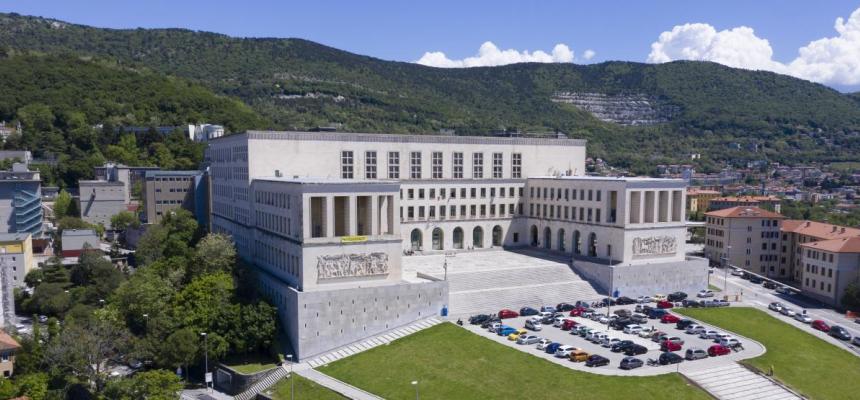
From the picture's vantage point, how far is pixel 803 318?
70.8 m

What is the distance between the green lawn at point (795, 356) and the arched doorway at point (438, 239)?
33222 millimetres

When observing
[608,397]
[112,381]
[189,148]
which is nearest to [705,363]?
[608,397]

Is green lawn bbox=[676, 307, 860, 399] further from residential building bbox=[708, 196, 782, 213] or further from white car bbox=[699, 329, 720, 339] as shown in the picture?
residential building bbox=[708, 196, 782, 213]

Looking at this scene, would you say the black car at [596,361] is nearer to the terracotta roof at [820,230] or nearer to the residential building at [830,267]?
the residential building at [830,267]

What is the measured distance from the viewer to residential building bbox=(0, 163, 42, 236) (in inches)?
4619

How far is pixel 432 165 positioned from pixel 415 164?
2.63 meters

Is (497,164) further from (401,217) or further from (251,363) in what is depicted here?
(251,363)

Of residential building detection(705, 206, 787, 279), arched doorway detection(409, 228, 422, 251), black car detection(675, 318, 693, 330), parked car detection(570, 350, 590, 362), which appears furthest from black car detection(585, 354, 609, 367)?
residential building detection(705, 206, 787, 279)

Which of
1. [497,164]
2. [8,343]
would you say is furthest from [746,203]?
[8,343]

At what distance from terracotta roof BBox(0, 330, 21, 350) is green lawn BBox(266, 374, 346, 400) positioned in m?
27.3

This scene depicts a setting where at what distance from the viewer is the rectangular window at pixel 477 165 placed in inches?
3720

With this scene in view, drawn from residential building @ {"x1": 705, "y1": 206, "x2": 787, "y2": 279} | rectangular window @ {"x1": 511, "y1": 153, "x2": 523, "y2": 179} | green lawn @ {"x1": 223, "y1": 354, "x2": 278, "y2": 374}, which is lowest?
green lawn @ {"x1": 223, "y1": 354, "x2": 278, "y2": 374}

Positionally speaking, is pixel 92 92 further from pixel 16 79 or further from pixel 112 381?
pixel 112 381

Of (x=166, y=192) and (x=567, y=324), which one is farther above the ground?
(x=166, y=192)
